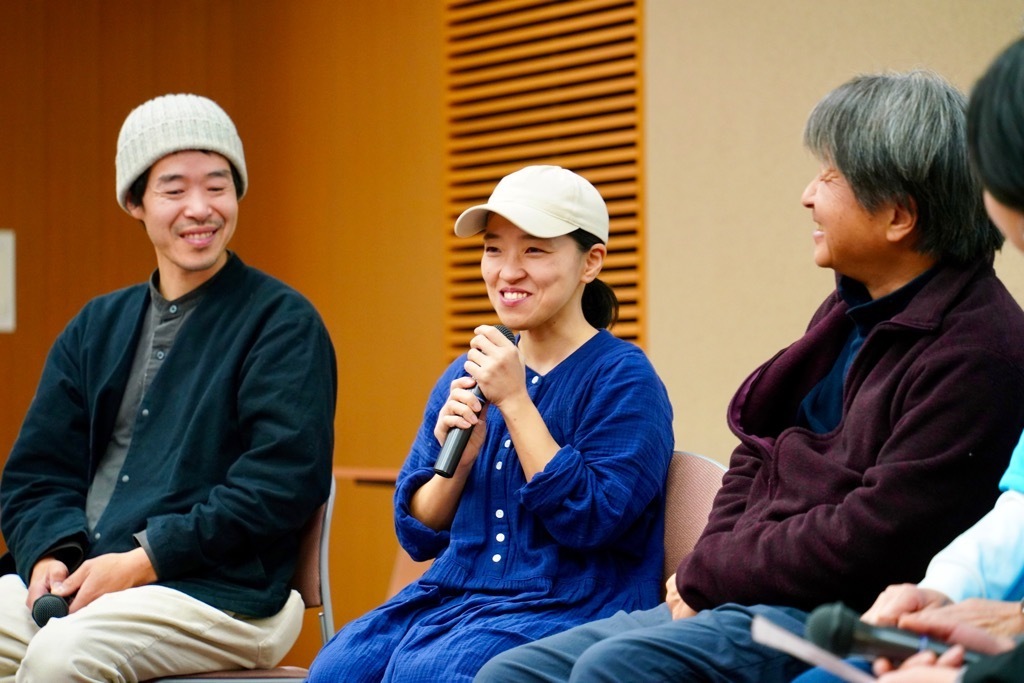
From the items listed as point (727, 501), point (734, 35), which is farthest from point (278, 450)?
point (734, 35)

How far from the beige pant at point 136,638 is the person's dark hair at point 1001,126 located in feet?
6.56

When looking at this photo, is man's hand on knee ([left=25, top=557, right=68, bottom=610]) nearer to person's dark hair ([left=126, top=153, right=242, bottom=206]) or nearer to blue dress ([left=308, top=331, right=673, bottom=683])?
blue dress ([left=308, top=331, right=673, bottom=683])

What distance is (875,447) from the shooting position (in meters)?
2.08

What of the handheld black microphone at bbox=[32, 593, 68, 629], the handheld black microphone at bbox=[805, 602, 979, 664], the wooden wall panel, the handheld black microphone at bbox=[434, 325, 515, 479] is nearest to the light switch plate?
the wooden wall panel

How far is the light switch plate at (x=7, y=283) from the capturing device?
580cm

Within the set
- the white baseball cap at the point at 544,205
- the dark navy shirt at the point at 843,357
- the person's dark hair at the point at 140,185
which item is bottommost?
the dark navy shirt at the point at 843,357

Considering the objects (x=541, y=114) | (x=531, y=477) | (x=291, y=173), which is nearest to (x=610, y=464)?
(x=531, y=477)

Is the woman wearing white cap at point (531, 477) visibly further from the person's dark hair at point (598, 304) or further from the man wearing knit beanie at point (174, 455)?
the man wearing knit beanie at point (174, 455)

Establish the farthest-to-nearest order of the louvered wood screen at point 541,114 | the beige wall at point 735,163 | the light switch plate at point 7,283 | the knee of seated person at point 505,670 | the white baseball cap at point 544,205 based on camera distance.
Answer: the light switch plate at point 7,283, the louvered wood screen at point 541,114, the beige wall at point 735,163, the white baseball cap at point 544,205, the knee of seated person at point 505,670

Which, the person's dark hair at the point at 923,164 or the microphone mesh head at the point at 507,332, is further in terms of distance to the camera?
the microphone mesh head at the point at 507,332

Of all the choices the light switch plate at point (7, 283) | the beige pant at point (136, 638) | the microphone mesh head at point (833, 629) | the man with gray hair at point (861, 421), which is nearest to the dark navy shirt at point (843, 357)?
the man with gray hair at point (861, 421)

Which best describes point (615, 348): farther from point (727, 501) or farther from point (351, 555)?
point (351, 555)

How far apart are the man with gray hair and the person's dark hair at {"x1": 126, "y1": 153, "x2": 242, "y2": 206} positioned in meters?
1.64

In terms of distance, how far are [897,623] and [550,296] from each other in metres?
1.06
